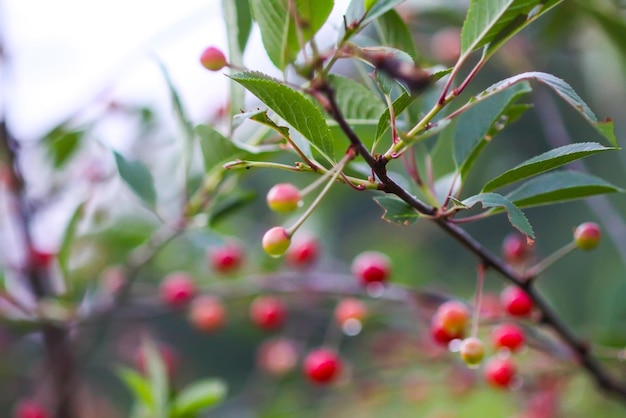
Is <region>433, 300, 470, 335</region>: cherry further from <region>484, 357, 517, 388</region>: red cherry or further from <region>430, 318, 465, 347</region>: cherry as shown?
<region>484, 357, 517, 388</region>: red cherry

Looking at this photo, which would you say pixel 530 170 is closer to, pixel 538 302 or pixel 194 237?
pixel 538 302

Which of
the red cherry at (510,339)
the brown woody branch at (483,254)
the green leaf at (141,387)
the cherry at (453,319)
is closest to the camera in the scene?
the brown woody branch at (483,254)

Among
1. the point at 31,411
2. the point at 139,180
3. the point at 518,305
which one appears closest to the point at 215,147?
the point at 139,180

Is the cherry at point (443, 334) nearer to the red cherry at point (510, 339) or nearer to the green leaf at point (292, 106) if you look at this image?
the red cherry at point (510, 339)

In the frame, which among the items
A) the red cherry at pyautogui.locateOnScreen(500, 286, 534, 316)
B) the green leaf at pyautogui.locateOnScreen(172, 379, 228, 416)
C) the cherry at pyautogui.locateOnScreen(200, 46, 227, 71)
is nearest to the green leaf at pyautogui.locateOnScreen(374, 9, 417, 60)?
the cherry at pyautogui.locateOnScreen(200, 46, 227, 71)

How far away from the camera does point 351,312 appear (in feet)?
3.50

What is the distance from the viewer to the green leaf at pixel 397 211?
484mm

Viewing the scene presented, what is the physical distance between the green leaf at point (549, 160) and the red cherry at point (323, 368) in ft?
1.86

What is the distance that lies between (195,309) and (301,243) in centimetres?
25

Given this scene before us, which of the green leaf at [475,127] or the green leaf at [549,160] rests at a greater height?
the green leaf at [549,160]

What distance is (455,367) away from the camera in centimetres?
118

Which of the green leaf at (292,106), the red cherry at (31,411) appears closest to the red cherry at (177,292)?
the red cherry at (31,411)

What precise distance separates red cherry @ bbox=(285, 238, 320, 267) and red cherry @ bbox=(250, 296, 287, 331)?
0.28ft

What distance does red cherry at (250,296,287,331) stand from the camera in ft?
4.03
